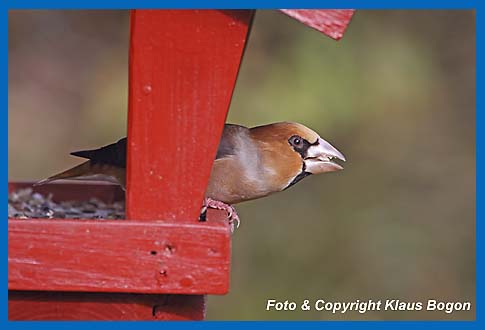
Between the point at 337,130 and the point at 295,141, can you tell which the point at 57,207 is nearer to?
the point at 295,141

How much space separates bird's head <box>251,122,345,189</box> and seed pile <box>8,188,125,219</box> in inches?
20.4

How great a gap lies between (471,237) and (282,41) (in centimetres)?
177

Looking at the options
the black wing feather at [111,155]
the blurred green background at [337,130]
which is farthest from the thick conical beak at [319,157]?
the blurred green background at [337,130]

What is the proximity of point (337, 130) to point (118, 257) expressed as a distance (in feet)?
13.1

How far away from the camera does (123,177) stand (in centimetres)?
312

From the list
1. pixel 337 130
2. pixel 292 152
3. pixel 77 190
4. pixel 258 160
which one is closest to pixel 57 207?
pixel 77 190

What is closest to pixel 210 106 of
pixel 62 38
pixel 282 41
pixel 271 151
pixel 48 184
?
pixel 271 151

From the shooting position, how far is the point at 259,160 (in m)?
3.12

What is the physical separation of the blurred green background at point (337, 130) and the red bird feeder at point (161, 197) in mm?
3442

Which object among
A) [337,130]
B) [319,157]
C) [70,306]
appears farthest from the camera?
[337,130]

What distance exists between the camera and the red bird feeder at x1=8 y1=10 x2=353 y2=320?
7.25ft

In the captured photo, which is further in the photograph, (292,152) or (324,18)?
(292,152)

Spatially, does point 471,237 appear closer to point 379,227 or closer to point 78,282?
point 379,227

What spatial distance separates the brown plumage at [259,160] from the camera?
9.95ft
